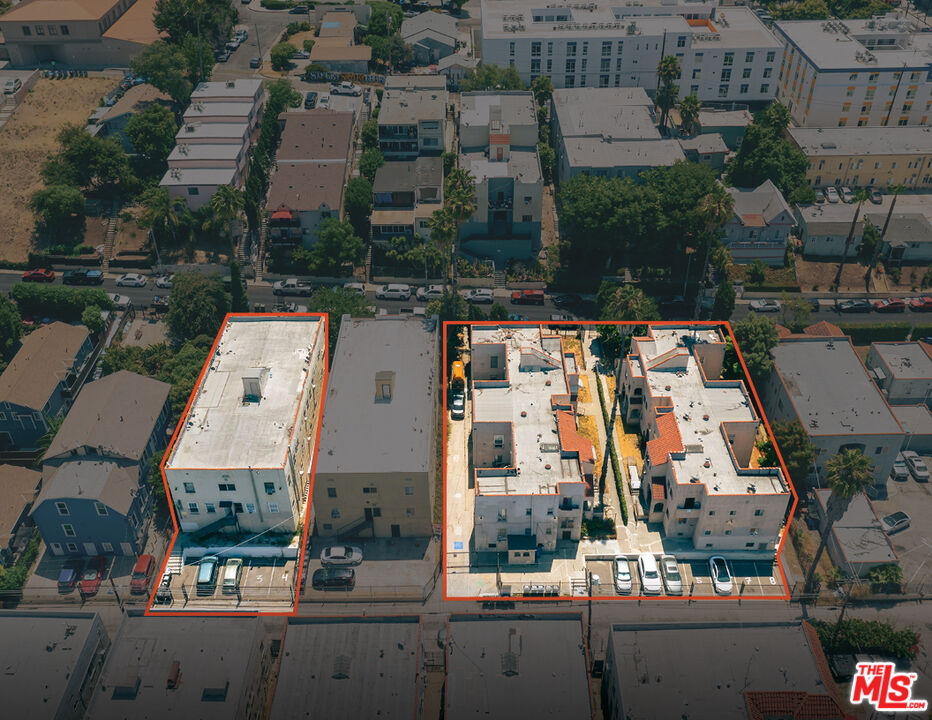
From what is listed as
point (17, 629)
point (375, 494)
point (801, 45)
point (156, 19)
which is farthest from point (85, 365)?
point (801, 45)

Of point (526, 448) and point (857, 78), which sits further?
point (857, 78)

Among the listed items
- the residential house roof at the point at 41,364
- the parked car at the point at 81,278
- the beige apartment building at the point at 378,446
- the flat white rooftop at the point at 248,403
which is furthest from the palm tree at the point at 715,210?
the parked car at the point at 81,278

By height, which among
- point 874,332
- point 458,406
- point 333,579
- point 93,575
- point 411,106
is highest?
point 411,106

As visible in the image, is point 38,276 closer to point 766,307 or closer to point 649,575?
point 649,575

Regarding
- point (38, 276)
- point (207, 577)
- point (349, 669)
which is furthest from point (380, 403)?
point (38, 276)

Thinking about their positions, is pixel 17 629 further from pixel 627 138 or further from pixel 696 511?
pixel 627 138

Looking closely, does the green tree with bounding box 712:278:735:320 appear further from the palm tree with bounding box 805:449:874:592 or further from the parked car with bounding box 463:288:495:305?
the palm tree with bounding box 805:449:874:592
